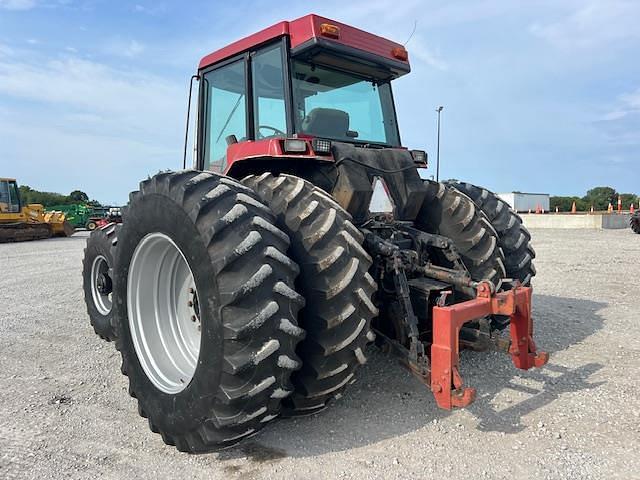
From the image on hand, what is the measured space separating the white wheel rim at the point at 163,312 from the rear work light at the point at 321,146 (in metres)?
1.21

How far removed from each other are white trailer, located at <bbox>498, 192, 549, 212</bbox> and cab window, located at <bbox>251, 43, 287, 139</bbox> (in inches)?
1492

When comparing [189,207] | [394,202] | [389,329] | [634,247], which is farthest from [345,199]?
[634,247]

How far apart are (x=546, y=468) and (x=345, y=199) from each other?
2083 millimetres

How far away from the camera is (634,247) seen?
14.4 m

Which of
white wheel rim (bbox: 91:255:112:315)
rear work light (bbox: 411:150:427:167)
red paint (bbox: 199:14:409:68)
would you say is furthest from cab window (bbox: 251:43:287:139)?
white wheel rim (bbox: 91:255:112:315)

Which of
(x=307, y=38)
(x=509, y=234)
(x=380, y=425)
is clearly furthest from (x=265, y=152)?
(x=509, y=234)

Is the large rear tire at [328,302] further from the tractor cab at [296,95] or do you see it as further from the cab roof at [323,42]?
the cab roof at [323,42]

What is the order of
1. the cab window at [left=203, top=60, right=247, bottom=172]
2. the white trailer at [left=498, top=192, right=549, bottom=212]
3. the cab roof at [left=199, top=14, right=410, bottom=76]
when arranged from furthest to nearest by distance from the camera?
the white trailer at [left=498, top=192, right=549, bottom=212], the cab window at [left=203, top=60, right=247, bottom=172], the cab roof at [left=199, top=14, right=410, bottom=76]

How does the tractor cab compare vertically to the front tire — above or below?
above

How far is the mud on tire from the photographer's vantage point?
5.14m

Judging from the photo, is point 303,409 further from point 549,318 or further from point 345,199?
point 549,318

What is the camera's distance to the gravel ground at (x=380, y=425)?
2.74 meters

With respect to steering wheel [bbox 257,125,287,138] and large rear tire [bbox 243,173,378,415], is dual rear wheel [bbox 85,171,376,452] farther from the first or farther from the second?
steering wheel [bbox 257,125,287,138]

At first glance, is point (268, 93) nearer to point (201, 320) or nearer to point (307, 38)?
point (307, 38)
